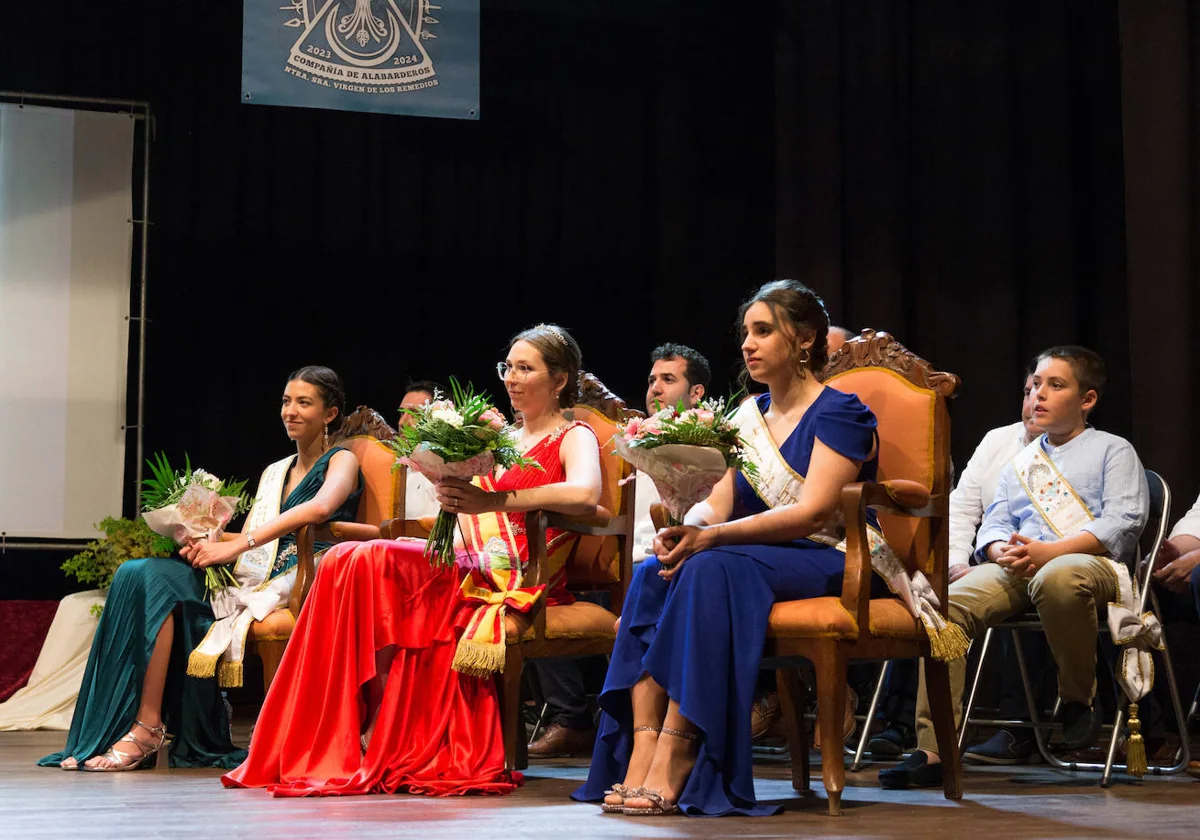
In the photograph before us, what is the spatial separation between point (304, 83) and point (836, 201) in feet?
7.80

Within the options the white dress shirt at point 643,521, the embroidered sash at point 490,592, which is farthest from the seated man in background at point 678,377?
the embroidered sash at point 490,592

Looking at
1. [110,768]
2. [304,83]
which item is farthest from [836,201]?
[110,768]

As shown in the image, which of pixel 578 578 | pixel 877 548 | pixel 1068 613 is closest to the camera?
pixel 877 548

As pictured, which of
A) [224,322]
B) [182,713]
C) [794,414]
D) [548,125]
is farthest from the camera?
[548,125]

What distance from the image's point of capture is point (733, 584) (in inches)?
119

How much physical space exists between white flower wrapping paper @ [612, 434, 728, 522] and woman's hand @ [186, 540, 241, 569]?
63.8 inches

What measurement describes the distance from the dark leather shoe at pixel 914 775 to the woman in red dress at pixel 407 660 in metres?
0.92

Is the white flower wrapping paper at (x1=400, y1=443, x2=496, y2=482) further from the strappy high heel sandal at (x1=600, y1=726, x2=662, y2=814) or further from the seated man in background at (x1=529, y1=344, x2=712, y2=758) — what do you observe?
the seated man in background at (x1=529, y1=344, x2=712, y2=758)

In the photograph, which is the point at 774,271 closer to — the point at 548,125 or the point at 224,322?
the point at 548,125

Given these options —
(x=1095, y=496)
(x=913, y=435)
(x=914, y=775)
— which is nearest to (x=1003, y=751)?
(x=1095, y=496)

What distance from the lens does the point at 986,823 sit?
2830 millimetres

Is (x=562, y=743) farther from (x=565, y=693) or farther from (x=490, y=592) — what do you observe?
(x=490, y=592)

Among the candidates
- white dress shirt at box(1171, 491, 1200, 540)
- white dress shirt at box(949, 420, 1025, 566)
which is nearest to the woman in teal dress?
white dress shirt at box(949, 420, 1025, 566)

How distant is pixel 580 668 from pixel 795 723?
5.61 feet
